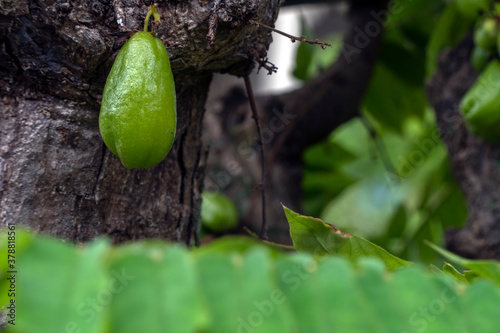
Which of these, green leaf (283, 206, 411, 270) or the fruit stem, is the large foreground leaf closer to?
green leaf (283, 206, 411, 270)

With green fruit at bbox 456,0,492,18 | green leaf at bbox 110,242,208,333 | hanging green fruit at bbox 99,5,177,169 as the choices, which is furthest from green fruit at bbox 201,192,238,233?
green leaf at bbox 110,242,208,333

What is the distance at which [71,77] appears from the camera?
2.08 feet

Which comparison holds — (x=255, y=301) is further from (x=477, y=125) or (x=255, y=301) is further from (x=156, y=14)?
(x=477, y=125)

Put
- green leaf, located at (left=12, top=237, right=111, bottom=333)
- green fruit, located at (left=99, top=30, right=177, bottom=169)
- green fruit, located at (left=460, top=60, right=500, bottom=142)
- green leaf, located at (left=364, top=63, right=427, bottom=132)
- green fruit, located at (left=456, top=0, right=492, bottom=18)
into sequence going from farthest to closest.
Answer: green leaf, located at (left=364, top=63, right=427, bottom=132) → green fruit, located at (left=456, top=0, right=492, bottom=18) → green fruit, located at (left=460, top=60, right=500, bottom=142) → green fruit, located at (left=99, top=30, right=177, bottom=169) → green leaf, located at (left=12, top=237, right=111, bottom=333)

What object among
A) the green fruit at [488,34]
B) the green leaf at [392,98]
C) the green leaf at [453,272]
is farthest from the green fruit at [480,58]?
the green leaf at [453,272]

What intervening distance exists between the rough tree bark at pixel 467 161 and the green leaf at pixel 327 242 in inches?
32.4

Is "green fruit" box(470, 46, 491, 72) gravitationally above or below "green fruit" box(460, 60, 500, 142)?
above

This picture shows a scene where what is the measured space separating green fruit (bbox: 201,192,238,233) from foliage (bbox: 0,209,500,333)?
2.78 feet

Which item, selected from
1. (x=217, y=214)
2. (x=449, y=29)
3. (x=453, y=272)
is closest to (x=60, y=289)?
(x=453, y=272)

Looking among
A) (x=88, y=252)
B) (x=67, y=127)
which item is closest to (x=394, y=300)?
(x=88, y=252)

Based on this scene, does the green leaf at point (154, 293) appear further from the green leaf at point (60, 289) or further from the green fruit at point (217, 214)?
the green fruit at point (217, 214)

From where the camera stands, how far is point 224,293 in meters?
0.35

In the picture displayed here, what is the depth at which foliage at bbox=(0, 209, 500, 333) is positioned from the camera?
0.32 meters

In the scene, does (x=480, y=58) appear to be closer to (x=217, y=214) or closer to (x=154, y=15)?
(x=217, y=214)
